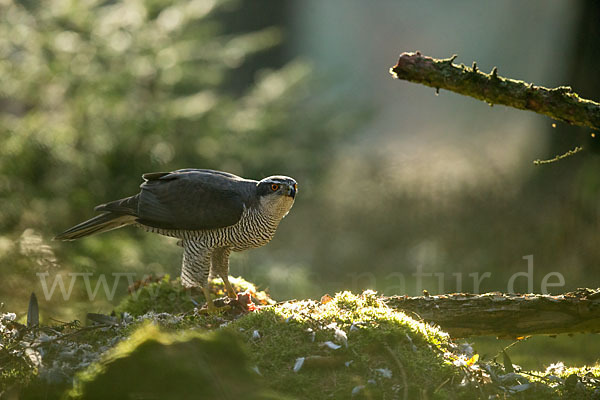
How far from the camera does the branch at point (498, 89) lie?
8.22 feet

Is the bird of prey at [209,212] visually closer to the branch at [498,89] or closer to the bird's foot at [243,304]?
the bird's foot at [243,304]

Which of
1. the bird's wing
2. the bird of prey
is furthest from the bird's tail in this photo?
the bird's wing

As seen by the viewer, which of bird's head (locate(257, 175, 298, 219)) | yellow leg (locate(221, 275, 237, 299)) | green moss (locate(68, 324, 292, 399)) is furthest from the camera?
yellow leg (locate(221, 275, 237, 299))

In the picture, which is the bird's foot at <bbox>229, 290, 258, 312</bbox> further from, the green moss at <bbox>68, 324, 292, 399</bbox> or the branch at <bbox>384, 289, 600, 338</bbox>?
the green moss at <bbox>68, 324, 292, 399</bbox>

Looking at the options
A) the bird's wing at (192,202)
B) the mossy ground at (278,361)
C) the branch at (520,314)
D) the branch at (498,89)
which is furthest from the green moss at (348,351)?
the branch at (498,89)

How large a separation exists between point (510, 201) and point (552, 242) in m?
1.00

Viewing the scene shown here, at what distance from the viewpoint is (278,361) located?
2.29 metres

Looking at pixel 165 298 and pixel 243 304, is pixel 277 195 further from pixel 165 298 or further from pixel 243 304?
pixel 165 298

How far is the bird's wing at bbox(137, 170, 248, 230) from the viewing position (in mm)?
3466

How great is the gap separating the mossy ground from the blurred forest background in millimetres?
1749

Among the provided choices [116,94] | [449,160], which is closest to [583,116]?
[116,94]

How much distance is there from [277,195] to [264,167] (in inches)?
144

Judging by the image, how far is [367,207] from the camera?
8945 millimetres

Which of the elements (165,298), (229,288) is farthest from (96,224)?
(229,288)
